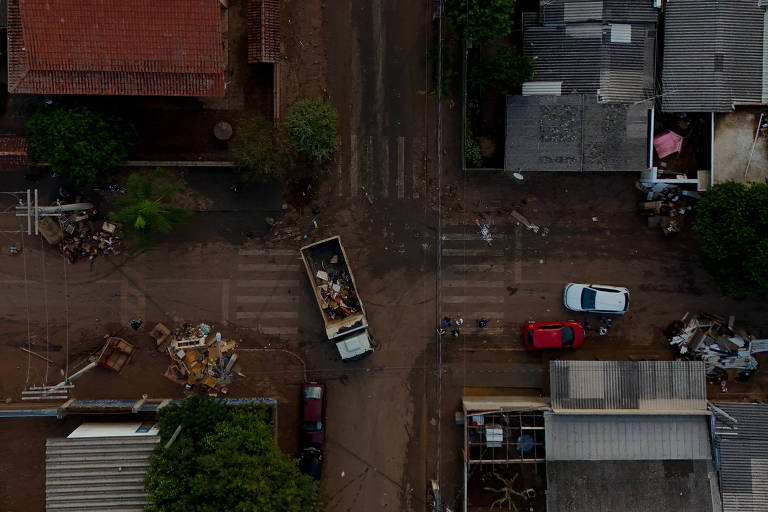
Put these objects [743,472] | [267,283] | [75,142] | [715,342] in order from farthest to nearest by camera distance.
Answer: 1. [715,342]
2. [267,283]
3. [743,472]
4. [75,142]

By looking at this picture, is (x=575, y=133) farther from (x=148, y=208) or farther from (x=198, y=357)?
(x=198, y=357)

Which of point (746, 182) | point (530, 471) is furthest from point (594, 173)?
point (530, 471)

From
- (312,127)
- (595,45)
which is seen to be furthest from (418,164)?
(595,45)

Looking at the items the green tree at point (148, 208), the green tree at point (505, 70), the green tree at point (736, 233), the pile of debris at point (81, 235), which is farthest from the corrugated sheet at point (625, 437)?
the pile of debris at point (81, 235)

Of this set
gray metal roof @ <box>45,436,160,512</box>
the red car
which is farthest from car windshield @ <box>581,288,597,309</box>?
gray metal roof @ <box>45,436,160,512</box>

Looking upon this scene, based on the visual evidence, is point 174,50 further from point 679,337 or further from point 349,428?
point 679,337

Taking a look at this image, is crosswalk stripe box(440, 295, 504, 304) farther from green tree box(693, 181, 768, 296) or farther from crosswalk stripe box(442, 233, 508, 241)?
green tree box(693, 181, 768, 296)
